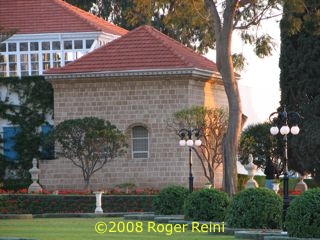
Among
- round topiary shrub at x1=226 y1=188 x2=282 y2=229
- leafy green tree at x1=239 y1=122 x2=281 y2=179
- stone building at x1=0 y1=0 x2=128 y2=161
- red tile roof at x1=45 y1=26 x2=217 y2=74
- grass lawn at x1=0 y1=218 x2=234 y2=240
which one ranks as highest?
stone building at x1=0 y1=0 x2=128 y2=161

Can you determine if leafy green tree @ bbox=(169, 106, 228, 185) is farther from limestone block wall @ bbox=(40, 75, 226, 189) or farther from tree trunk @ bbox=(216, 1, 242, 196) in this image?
tree trunk @ bbox=(216, 1, 242, 196)

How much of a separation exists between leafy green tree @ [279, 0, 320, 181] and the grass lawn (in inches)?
545

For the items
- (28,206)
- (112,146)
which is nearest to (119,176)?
(112,146)

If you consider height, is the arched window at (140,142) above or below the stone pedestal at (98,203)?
above

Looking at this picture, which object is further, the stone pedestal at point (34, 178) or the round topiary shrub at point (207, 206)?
the stone pedestal at point (34, 178)

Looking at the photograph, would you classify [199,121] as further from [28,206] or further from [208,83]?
[28,206]

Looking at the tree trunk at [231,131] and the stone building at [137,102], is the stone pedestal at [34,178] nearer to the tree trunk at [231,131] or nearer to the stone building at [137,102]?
the stone building at [137,102]

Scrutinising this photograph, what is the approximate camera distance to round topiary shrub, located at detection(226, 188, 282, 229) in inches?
1125

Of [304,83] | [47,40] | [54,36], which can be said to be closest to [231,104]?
[304,83]

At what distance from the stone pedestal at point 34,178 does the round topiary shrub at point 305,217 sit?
2065cm

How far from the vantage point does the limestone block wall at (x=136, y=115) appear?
46312mm

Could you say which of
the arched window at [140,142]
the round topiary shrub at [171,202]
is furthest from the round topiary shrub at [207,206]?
the arched window at [140,142]

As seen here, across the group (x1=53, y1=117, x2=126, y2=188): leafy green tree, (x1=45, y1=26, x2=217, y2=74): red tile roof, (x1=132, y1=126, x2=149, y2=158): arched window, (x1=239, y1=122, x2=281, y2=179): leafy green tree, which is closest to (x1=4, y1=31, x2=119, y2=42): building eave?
(x1=45, y1=26, x2=217, y2=74): red tile roof

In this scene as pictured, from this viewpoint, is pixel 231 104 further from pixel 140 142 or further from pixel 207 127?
pixel 140 142
